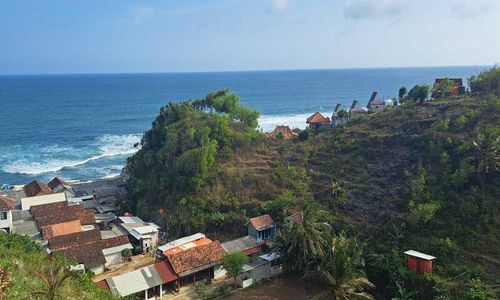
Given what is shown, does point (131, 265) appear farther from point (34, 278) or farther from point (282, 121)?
point (282, 121)

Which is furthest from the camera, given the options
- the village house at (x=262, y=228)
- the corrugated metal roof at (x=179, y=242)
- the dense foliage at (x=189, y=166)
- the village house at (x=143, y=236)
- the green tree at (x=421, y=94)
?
the green tree at (x=421, y=94)

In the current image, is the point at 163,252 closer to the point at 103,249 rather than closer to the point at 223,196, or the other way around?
the point at 103,249

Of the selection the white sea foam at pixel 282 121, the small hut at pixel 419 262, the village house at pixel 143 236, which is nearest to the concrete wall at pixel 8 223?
the village house at pixel 143 236

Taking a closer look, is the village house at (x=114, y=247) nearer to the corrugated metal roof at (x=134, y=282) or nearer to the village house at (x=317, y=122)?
the corrugated metal roof at (x=134, y=282)

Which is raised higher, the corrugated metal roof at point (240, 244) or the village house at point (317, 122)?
the village house at point (317, 122)

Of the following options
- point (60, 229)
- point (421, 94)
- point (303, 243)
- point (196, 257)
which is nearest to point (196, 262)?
point (196, 257)

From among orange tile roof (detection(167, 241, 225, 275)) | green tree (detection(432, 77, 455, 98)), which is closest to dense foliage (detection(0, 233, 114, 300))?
orange tile roof (detection(167, 241, 225, 275))

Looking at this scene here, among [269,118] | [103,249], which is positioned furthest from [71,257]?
[269,118]
